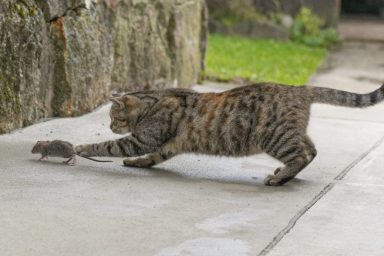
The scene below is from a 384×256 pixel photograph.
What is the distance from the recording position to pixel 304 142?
7.22m

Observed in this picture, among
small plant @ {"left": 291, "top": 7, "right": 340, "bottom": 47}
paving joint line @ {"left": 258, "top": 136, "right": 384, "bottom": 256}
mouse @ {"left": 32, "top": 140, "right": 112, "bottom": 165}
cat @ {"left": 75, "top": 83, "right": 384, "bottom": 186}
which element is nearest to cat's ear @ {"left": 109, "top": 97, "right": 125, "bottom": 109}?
cat @ {"left": 75, "top": 83, "right": 384, "bottom": 186}

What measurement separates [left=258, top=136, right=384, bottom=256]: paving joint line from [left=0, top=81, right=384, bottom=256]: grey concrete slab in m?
0.04

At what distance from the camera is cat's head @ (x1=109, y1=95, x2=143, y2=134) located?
7.61 meters

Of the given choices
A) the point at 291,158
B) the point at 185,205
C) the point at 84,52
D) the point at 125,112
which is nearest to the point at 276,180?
the point at 291,158

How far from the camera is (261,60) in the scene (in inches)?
653

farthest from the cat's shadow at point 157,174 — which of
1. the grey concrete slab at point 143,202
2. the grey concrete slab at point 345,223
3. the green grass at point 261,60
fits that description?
the green grass at point 261,60

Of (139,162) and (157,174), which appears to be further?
(139,162)

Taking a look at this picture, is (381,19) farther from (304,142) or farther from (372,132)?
(304,142)

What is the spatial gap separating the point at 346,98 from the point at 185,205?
1817 mm

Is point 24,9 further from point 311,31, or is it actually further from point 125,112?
point 311,31

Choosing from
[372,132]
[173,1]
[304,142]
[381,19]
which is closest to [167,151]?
[304,142]

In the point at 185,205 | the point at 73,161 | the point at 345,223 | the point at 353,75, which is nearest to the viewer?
the point at 345,223

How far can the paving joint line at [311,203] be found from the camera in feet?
18.1

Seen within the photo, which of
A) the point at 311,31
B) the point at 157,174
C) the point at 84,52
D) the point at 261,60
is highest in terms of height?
the point at 84,52
